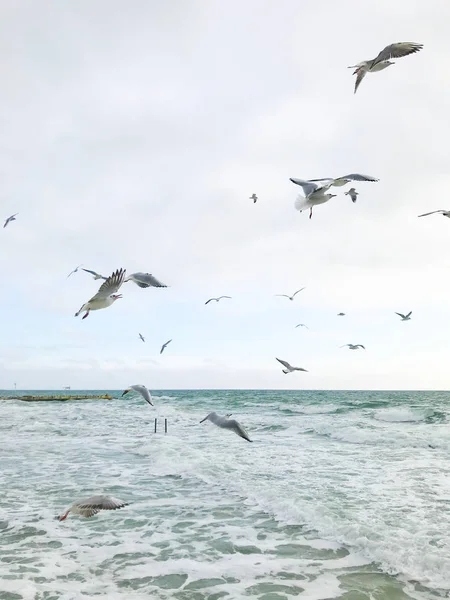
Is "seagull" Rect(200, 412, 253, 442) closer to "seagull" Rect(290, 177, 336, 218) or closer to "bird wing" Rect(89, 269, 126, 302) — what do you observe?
"bird wing" Rect(89, 269, 126, 302)

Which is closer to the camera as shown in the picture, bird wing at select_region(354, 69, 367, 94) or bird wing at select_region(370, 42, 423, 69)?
bird wing at select_region(370, 42, 423, 69)

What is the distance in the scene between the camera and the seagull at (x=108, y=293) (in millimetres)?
5465

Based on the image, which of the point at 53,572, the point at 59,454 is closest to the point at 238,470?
the point at 59,454

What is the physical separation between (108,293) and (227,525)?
Result: 555cm

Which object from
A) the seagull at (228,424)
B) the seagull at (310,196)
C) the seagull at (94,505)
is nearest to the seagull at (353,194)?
the seagull at (310,196)

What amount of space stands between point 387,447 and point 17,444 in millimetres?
14356

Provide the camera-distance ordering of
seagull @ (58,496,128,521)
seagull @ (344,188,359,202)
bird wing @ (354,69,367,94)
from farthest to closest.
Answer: seagull @ (344,188,359,202), bird wing @ (354,69,367,94), seagull @ (58,496,128,521)

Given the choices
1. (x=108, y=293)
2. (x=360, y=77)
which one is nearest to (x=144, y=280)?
(x=108, y=293)

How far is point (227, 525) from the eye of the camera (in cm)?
902

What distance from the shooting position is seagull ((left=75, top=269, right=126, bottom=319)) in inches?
215

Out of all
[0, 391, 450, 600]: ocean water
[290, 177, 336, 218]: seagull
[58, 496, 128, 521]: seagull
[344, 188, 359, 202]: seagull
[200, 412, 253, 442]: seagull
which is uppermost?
[344, 188, 359, 202]: seagull

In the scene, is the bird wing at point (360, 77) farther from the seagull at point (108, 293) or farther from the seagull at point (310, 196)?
the seagull at point (108, 293)

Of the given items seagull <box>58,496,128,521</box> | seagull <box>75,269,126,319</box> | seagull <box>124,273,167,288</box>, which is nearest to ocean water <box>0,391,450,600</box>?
seagull <box>58,496,128,521</box>

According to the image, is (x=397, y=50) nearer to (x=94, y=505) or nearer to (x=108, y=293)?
(x=108, y=293)
